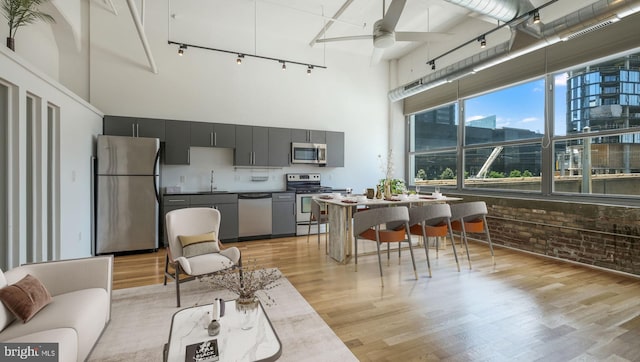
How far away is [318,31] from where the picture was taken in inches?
230

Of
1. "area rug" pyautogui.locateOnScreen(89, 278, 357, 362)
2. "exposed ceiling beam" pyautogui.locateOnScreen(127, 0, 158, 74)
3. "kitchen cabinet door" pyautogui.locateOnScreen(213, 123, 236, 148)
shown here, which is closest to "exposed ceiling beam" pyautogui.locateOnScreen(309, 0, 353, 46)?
"kitchen cabinet door" pyautogui.locateOnScreen(213, 123, 236, 148)

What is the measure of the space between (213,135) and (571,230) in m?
5.98

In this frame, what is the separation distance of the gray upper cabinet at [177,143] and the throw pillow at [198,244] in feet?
7.99

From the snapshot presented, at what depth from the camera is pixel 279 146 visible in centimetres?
599

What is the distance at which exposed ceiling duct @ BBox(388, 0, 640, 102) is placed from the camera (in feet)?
9.50

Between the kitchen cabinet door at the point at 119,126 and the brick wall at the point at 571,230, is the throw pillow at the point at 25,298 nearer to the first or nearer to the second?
the kitchen cabinet door at the point at 119,126

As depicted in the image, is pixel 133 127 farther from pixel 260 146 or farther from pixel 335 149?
pixel 335 149

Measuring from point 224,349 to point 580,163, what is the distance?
16.9 ft

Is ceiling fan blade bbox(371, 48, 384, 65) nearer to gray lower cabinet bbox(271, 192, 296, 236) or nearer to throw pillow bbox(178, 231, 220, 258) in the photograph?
gray lower cabinet bbox(271, 192, 296, 236)

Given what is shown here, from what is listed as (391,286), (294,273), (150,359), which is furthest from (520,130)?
(150,359)

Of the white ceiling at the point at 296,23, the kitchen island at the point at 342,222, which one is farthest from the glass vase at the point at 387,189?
the white ceiling at the point at 296,23

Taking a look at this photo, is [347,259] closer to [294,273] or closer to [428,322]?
[294,273]

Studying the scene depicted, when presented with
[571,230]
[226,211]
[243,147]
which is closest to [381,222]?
[571,230]

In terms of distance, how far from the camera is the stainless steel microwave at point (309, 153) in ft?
20.1
